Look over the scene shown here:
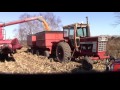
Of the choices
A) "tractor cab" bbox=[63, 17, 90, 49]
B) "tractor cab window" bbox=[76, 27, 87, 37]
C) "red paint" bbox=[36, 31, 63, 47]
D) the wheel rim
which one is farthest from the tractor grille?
"red paint" bbox=[36, 31, 63, 47]

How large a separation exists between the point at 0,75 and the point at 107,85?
0.56m

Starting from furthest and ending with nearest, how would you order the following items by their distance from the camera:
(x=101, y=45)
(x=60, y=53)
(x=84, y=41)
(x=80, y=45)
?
(x=60, y=53) → (x=80, y=45) → (x=84, y=41) → (x=101, y=45)

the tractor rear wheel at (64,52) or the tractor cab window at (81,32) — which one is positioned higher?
the tractor cab window at (81,32)

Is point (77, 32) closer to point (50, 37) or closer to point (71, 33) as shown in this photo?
point (71, 33)

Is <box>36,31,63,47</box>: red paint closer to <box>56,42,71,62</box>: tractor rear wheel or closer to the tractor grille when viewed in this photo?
<box>56,42,71,62</box>: tractor rear wheel

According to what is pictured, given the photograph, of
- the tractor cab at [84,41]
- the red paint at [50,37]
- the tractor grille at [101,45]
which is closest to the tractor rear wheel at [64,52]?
the tractor cab at [84,41]

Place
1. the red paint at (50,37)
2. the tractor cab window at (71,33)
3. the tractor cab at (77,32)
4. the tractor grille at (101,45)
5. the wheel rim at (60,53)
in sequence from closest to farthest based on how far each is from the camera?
the tractor grille at (101,45), the tractor cab at (77,32), the tractor cab window at (71,33), the wheel rim at (60,53), the red paint at (50,37)

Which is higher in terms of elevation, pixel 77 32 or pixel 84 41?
pixel 77 32

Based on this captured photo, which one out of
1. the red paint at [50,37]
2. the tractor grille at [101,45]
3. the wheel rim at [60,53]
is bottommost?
the wheel rim at [60,53]

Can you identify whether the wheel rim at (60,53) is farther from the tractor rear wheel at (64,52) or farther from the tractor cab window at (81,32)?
the tractor cab window at (81,32)

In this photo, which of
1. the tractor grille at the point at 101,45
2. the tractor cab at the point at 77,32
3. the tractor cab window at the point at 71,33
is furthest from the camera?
the tractor cab window at the point at 71,33

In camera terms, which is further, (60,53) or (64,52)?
(60,53)

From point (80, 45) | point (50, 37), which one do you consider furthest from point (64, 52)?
point (50, 37)
